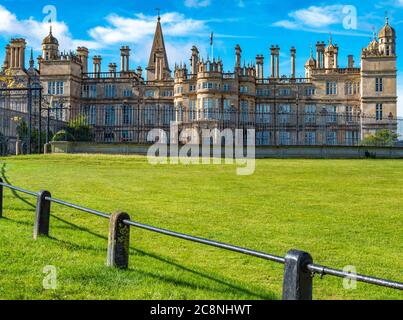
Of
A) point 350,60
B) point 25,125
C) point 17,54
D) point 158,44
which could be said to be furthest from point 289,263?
point 158,44

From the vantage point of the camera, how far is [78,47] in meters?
68.4

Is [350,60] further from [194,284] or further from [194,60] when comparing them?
[194,284]

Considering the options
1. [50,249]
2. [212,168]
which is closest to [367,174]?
[212,168]

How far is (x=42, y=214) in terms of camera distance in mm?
8492

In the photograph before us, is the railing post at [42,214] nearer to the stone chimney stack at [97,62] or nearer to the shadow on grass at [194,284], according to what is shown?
the shadow on grass at [194,284]

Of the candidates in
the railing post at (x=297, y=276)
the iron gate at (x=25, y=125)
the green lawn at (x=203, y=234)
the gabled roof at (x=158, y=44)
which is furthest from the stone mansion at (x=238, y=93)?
the railing post at (x=297, y=276)

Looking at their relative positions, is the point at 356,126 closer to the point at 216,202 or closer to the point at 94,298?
the point at 216,202

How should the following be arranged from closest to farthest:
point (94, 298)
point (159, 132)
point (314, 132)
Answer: point (94, 298) → point (159, 132) → point (314, 132)

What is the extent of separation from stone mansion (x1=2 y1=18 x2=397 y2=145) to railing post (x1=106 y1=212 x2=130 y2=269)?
1885 inches
